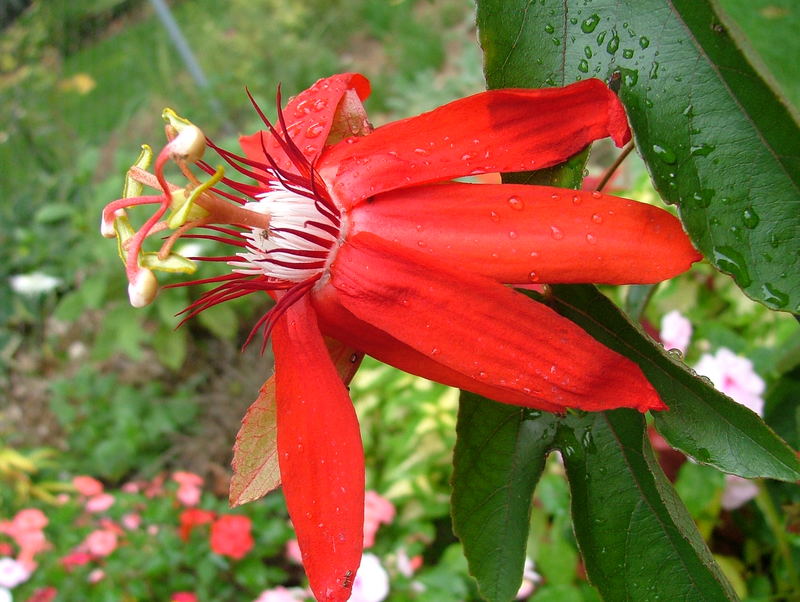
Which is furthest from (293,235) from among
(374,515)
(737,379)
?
(374,515)

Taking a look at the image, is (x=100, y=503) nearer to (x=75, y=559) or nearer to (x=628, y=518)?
(x=75, y=559)

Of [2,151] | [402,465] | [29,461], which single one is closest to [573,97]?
[402,465]

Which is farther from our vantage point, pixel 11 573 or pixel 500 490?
pixel 11 573

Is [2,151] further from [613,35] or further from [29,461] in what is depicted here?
[613,35]

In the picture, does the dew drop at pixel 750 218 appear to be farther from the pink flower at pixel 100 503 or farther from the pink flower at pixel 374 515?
the pink flower at pixel 100 503

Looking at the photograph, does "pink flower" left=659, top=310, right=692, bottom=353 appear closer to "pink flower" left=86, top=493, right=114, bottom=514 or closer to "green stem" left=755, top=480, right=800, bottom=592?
"green stem" left=755, top=480, right=800, bottom=592

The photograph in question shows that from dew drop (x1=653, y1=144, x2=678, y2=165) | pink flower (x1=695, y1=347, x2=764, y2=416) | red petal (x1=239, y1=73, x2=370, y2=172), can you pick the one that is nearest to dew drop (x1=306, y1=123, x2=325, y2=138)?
red petal (x1=239, y1=73, x2=370, y2=172)
